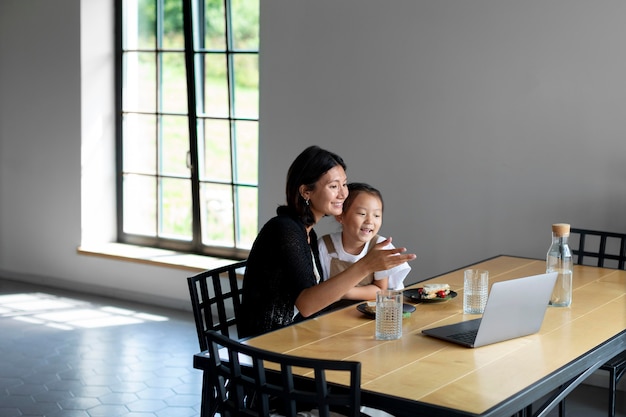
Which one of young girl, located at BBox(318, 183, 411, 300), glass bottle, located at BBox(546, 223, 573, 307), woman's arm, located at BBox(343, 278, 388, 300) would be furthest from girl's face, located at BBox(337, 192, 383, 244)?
glass bottle, located at BBox(546, 223, 573, 307)

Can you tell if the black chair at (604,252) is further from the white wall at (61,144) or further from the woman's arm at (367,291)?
the white wall at (61,144)

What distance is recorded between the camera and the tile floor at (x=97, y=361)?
414 centimetres

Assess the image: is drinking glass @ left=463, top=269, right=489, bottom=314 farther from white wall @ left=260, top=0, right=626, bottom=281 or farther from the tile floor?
white wall @ left=260, top=0, right=626, bottom=281

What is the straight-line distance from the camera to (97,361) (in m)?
4.81

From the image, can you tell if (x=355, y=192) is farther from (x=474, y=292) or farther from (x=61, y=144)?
(x=61, y=144)

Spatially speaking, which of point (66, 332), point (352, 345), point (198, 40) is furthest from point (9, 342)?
point (352, 345)

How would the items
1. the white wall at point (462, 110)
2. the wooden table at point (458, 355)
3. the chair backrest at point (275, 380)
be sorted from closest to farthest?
the chair backrest at point (275, 380) → the wooden table at point (458, 355) → the white wall at point (462, 110)

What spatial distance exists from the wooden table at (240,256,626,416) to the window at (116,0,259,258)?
3.13 metres

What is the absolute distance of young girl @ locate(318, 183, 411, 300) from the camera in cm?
335

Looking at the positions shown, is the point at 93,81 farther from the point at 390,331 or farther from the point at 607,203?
the point at 390,331

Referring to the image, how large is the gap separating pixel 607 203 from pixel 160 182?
3273 millimetres

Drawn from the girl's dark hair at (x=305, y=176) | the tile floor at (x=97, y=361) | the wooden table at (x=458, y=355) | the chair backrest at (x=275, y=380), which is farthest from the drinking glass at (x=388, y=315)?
the tile floor at (x=97, y=361)

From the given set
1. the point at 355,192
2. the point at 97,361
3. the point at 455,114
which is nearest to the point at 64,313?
the point at 97,361

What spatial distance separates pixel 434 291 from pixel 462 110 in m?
1.89
